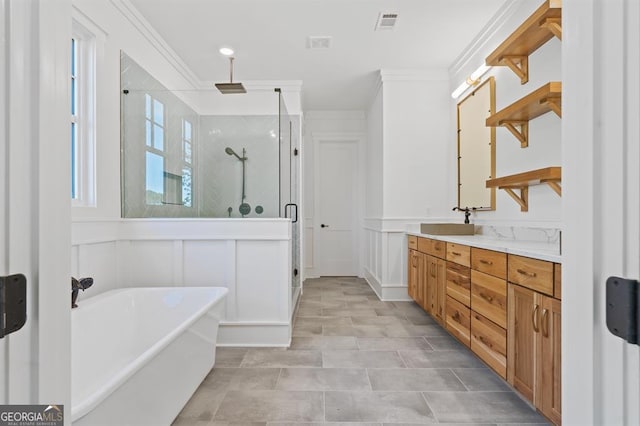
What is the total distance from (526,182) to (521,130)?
526 mm

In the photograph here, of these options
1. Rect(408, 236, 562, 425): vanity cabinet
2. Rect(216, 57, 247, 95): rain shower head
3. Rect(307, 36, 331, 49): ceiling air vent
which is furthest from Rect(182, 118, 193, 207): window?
Rect(408, 236, 562, 425): vanity cabinet

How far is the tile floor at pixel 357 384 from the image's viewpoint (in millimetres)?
1808

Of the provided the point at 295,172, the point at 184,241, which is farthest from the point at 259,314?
the point at 295,172

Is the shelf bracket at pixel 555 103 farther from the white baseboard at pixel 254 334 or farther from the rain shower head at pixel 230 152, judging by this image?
the rain shower head at pixel 230 152

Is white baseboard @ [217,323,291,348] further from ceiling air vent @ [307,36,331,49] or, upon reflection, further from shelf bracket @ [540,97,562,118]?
ceiling air vent @ [307,36,331,49]

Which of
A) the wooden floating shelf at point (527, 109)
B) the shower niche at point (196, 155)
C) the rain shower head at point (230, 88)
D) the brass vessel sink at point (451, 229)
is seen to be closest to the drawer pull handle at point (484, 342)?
the brass vessel sink at point (451, 229)

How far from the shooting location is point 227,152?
3484mm

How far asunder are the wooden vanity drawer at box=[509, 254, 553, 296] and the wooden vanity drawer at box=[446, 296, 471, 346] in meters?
0.68

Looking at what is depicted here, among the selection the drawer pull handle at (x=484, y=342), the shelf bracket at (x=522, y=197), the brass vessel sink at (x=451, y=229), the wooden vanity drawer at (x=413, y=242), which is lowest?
the drawer pull handle at (x=484, y=342)

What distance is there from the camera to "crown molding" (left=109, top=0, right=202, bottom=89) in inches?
108

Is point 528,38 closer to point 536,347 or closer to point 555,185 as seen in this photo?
point 555,185

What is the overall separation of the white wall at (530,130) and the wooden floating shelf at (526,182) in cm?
6

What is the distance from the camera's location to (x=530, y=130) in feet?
8.53

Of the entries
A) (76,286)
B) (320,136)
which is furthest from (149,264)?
(320,136)
